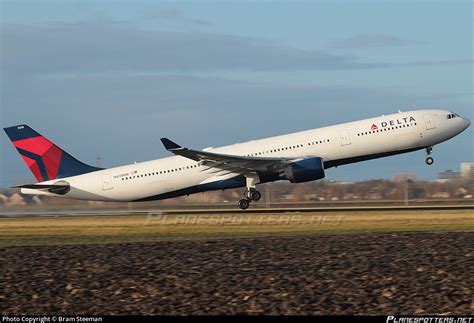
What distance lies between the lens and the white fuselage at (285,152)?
42.2 m

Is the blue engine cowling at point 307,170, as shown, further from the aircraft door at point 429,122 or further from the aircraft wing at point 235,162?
the aircraft door at point 429,122

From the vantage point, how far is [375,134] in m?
42.0

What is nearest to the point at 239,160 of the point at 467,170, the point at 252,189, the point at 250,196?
the point at 252,189

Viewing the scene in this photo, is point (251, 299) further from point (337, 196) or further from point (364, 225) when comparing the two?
point (337, 196)

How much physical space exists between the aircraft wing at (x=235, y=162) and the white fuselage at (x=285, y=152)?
2.30 ft

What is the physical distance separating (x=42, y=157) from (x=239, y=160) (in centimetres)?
1401

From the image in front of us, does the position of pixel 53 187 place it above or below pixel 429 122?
below

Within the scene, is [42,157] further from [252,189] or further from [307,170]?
[307,170]

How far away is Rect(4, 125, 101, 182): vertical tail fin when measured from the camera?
1855 inches

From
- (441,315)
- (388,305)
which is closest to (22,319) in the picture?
(388,305)

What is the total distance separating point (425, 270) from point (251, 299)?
487 centimetres

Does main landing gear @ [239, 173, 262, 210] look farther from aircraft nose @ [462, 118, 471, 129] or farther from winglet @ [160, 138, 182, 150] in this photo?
aircraft nose @ [462, 118, 471, 129]

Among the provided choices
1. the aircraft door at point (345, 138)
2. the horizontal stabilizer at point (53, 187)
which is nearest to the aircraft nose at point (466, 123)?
the aircraft door at point (345, 138)

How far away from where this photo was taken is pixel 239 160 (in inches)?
1686
